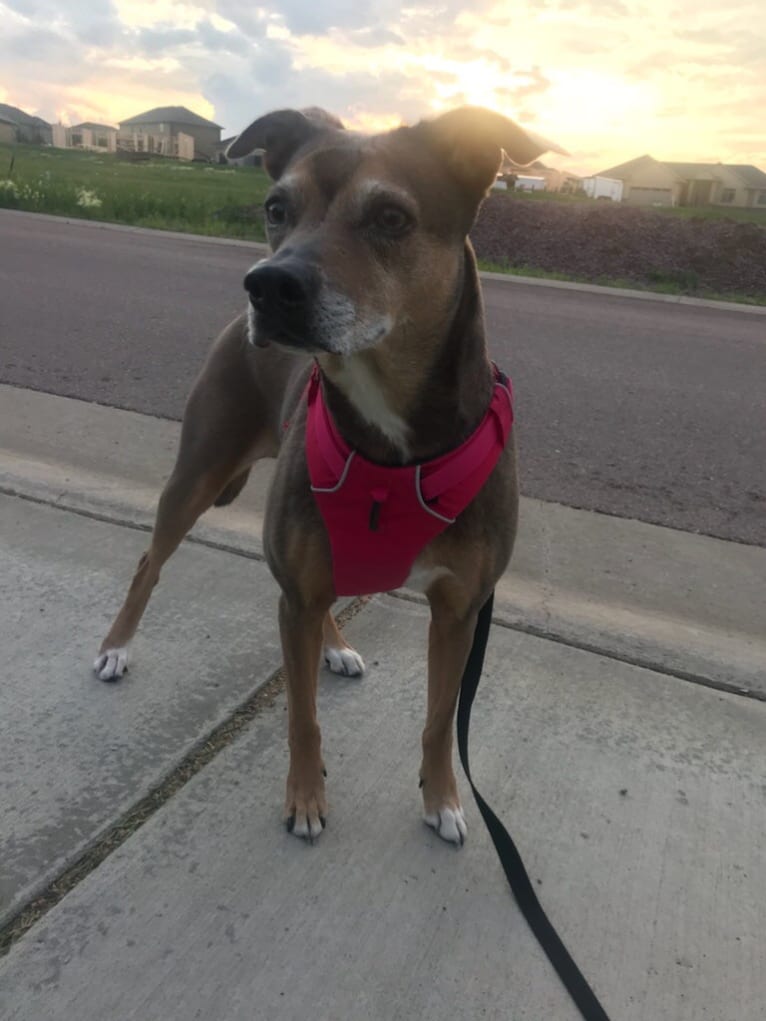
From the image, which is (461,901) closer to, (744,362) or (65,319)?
(65,319)

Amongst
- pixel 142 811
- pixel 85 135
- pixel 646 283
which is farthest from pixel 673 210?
pixel 85 135

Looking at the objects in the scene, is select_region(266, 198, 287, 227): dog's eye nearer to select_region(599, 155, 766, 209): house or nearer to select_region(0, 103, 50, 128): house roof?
select_region(599, 155, 766, 209): house

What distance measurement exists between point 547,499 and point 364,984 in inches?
125

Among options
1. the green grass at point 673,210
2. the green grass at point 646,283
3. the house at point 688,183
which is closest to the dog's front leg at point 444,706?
the green grass at point 646,283

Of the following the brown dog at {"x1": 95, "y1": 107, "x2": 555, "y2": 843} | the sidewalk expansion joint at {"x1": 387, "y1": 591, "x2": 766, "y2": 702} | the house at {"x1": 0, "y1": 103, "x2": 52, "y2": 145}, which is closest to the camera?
the brown dog at {"x1": 95, "y1": 107, "x2": 555, "y2": 843}

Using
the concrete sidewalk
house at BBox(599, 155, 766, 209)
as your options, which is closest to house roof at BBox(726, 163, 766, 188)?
house at BBox(599, 155, 766, 209)

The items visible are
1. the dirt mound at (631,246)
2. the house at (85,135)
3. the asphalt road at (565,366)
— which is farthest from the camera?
the house at (85,135)

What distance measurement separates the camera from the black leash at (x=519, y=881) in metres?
2.03

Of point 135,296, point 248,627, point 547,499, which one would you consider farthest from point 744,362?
point 248,627

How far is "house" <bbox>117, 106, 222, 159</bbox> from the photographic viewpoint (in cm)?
9638

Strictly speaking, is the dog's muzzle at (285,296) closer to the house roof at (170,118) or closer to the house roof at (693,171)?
the house roof at (693,171)

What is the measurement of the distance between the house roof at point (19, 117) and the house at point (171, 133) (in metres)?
9.09

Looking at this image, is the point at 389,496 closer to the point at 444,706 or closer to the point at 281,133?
the point at 444,706

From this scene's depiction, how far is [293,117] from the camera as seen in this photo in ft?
8.86
